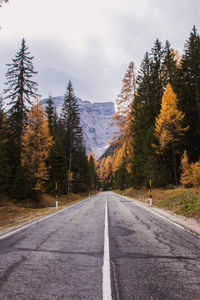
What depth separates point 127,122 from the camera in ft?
82.6

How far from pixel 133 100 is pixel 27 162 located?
1652 cm

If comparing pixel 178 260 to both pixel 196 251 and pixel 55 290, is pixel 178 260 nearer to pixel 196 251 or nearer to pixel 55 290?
pixel 196 251

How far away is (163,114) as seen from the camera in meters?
20.1

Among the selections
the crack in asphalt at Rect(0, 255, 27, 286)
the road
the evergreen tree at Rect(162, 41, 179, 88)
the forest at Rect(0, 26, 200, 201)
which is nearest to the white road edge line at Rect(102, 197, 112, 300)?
the road

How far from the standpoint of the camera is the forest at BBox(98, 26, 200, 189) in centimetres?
2069

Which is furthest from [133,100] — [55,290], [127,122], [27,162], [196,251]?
[55,290]

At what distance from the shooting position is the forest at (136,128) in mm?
20469

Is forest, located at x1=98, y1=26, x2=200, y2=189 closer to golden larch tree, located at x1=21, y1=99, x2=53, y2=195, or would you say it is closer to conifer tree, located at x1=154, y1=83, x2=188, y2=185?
conifer tree, located at x1=154, y1=83, x2=188, y2=185

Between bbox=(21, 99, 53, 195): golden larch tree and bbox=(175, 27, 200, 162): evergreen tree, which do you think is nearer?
bbox=(21, 99, 53, 195): golden larch tree

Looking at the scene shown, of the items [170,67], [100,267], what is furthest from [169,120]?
[100,267]

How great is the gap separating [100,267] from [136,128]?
25279 mm

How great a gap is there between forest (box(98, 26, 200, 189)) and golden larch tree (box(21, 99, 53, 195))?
9.35 metres

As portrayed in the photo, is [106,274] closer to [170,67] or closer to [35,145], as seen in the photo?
[35,145]

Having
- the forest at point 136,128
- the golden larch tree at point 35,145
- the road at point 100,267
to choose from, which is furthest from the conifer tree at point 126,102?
the road at point 100,267
